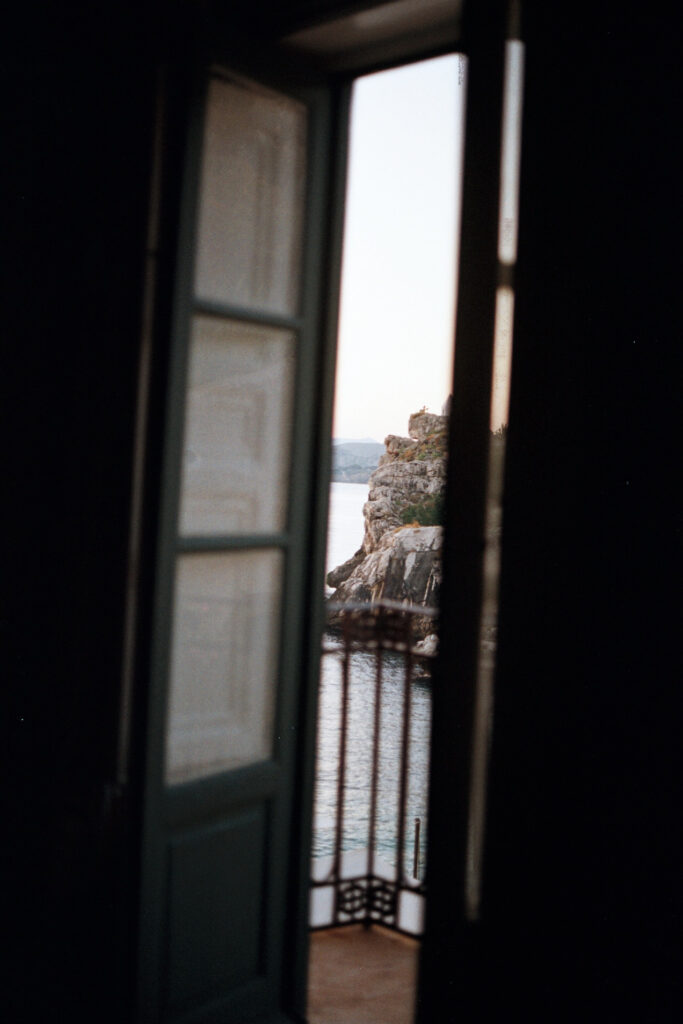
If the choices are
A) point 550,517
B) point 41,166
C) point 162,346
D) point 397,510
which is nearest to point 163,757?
point 162,346

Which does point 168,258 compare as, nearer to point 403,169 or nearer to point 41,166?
point 41,166

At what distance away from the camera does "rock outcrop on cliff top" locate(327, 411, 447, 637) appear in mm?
5008

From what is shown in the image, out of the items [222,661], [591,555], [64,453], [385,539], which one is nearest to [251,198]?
[64,453]

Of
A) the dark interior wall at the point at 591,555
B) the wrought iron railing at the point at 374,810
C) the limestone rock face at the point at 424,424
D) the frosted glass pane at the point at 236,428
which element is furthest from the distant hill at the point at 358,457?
the dark interior wall at the point at 591,555

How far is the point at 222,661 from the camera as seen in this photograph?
179 cm

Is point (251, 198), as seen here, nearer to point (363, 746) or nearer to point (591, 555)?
point (591, 555)

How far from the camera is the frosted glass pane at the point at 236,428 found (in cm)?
171

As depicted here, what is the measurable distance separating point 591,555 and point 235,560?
932 millimetres

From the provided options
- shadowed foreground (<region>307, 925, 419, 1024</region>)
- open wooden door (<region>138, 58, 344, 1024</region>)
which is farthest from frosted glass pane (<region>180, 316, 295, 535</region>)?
shadowed foreground (<region>307, 925, 419, 1024</region>)

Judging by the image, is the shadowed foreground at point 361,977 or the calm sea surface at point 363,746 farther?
the calm sea surface at point 363,746

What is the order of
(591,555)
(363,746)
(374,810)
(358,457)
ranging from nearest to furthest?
(591,555) < (374,810) < (358,457) < (363,746)

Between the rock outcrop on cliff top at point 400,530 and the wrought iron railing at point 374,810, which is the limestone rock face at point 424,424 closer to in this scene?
the rock outcrop on cliff top at point 400,530

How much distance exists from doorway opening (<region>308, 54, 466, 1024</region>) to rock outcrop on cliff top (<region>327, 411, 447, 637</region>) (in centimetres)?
1

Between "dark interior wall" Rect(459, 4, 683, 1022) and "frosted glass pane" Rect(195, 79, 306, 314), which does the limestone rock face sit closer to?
"frosted glass pane" Rect(195, 79, 306, 314)
